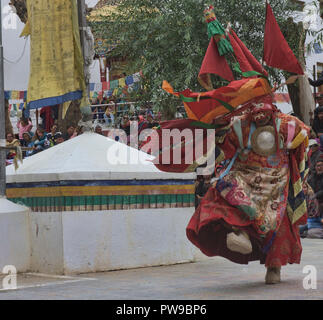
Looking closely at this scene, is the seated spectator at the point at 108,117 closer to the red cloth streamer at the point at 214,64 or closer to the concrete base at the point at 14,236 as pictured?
the concrete base at the point at 14,236

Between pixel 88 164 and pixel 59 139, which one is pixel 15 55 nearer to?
pixel 59 139

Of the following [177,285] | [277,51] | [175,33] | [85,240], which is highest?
→ [175,33]

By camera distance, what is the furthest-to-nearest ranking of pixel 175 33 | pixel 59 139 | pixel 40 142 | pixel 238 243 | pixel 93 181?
1. pixel 175 33
2. pixel 40 142
3. pixel 59 139
4. pixel 93 181
5. pixel 238 243

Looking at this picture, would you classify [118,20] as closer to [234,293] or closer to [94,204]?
[94,204]

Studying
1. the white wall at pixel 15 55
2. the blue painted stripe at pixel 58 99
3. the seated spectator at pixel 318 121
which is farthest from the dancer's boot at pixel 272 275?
the white wall at pixel 15 55

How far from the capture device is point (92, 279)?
25.3ft

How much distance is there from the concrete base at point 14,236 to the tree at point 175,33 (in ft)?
29.6

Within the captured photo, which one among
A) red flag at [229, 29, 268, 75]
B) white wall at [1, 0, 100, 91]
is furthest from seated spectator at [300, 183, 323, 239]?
white wall at [1, 0, 100, 91]

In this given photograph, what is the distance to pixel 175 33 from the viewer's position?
707 inches

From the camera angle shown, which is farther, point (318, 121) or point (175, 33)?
point (175, 33)

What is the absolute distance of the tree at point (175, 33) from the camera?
17.6m

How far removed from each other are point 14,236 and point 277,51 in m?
3.56

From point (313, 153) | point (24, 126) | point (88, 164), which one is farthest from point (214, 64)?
point (24, 126)

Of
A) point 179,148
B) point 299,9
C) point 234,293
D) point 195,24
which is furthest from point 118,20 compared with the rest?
point 234,293
